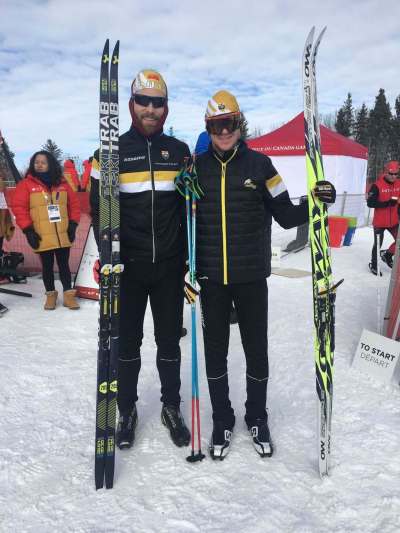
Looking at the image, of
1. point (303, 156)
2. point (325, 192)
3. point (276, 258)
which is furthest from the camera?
point (303, 156)

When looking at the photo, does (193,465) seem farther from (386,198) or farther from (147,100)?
(386,198)

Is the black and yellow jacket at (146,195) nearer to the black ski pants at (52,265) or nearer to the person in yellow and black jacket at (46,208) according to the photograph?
the person in yellow and black jacket at (46,208)

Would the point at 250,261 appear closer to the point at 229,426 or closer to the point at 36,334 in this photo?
the point at 229,426

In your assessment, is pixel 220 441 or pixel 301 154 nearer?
pixel 220 441

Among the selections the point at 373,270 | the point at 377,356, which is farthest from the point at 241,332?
the point at 373,270

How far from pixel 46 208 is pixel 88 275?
1.04 m

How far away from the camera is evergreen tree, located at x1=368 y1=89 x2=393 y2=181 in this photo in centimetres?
4716

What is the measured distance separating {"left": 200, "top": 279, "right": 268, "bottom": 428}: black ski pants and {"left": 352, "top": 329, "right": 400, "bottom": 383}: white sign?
4.33 ft

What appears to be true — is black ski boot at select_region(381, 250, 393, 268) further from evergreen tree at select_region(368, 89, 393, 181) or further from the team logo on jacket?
evergreen tree at select_region(368, 89, 393, 181)

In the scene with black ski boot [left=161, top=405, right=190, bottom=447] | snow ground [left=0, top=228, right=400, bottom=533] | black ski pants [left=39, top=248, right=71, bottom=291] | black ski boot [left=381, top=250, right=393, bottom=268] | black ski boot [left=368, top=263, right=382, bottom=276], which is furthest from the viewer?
black ski boot [left=381, top=250, right=393, bottom=268]

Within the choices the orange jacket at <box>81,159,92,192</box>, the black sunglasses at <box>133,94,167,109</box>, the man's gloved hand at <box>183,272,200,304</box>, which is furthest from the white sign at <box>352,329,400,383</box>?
the orange jacket at <box>81,159,92,192</box>

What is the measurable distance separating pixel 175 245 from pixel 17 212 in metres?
3.07

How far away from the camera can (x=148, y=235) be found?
225cm

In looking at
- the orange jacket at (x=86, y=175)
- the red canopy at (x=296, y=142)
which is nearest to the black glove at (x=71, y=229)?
the orange jacket at (x=86, y=175)
